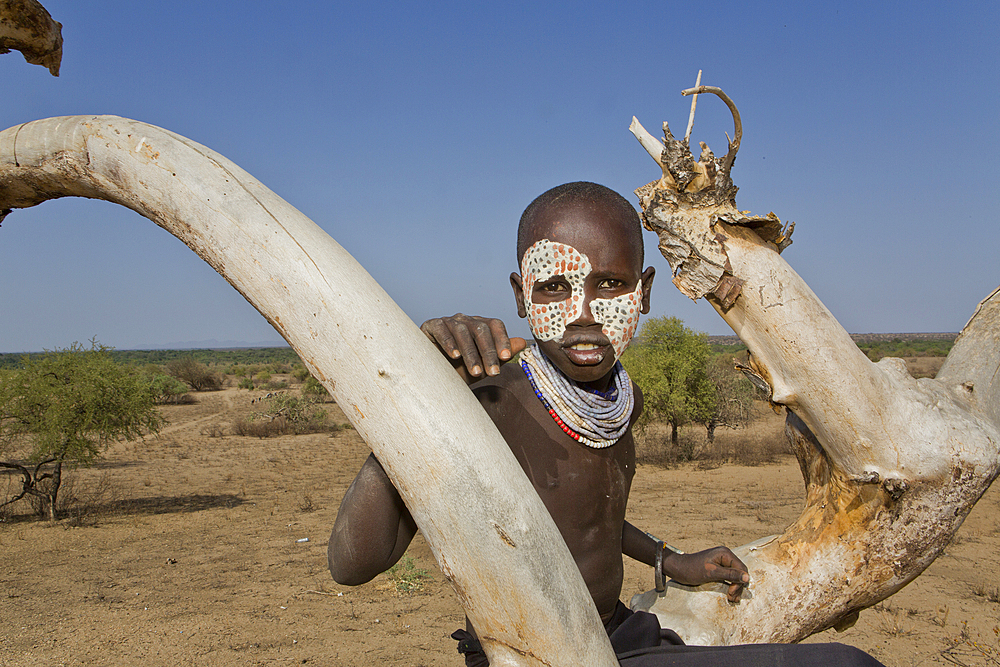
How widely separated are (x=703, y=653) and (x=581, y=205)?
121cm

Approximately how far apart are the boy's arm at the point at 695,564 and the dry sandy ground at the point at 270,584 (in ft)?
15.4

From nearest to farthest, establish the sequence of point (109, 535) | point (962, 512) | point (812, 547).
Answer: point (962, 512) < point (812, 547) < point (109, 535)

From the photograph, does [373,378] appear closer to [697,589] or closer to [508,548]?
[508,548]

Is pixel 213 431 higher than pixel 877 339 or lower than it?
lower

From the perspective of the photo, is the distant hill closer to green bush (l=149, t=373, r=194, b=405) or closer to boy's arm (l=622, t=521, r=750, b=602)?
green bush (l=149, t=373, r=194, b=405)

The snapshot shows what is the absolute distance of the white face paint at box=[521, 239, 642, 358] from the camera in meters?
1.73

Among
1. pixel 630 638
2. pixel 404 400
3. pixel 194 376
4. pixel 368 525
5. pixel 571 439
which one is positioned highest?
pixel 194 376

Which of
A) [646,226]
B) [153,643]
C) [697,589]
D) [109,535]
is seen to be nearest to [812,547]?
[697,589]

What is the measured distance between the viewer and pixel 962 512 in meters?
1.94

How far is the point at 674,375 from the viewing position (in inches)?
784

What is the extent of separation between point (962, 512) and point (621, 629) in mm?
1121

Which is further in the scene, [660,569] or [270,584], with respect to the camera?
[270,584]

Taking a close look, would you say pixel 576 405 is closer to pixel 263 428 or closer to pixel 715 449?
pixel 715 449

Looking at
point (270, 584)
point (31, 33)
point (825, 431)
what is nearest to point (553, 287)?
point (825, 431)
